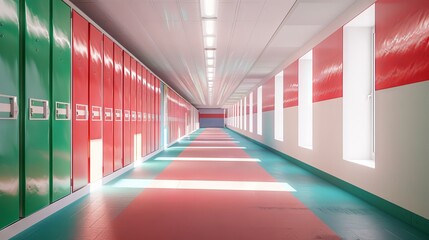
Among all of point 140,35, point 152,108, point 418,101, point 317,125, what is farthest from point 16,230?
point 152,108

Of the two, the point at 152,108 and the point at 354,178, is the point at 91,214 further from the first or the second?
the point at 152,108

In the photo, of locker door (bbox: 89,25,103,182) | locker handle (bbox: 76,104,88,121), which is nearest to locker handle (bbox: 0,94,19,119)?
locker handle (bbox: 76,104,88,121)

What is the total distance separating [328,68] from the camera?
6949mm

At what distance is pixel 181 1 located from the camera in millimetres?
5812

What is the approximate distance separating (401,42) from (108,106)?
5.40m

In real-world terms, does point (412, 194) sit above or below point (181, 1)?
below

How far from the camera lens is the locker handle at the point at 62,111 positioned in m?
4.45

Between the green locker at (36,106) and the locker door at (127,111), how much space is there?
3694mm

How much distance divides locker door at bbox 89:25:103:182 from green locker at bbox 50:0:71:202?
0.87 m

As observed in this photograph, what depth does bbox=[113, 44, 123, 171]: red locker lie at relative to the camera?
7121mm

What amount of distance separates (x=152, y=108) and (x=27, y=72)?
8.25 m

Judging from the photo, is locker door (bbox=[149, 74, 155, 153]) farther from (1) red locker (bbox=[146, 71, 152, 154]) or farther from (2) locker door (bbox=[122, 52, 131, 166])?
(2) locker door (bbox=[122, 52, 131, 166])

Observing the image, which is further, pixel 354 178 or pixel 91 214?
pixel 354 178

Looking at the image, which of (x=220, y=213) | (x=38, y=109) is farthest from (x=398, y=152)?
(x=38, y=109)
